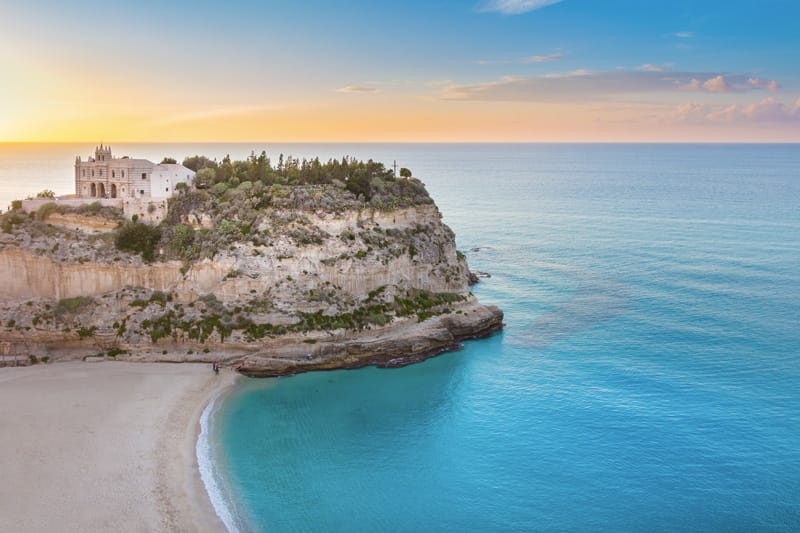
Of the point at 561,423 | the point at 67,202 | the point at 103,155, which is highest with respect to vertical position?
the point at 103,155

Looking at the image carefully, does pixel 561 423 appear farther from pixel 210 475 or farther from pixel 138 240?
pixel 138 240

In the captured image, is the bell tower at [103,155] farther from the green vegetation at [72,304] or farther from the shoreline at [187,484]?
the shoreline at [187,484]

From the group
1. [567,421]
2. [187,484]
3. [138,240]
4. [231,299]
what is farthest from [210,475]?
[138,240]

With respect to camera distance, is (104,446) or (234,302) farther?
(234,302)

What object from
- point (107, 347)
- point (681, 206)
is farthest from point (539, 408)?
point (681, 206)

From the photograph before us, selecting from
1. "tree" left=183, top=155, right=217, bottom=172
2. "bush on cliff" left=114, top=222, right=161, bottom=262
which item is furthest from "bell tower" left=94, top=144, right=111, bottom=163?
"bush on cliff" left=114, top=222, right=161, bottom=262

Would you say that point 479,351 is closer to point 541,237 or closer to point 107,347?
point 107,347

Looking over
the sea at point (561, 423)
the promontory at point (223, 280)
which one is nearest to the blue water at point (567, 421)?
the sea at point (561, 423)
